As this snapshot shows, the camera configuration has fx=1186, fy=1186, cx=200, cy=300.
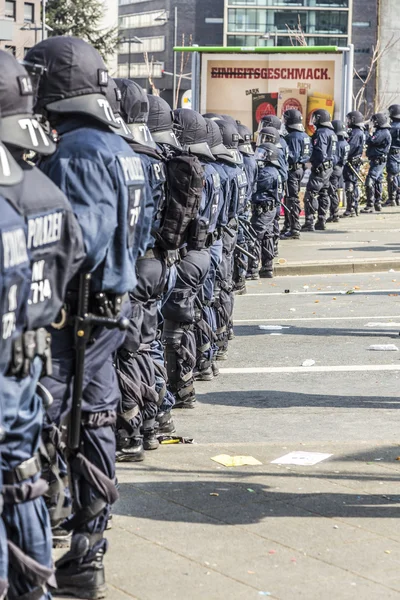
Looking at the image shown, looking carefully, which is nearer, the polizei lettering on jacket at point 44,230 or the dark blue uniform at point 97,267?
the polizei lettering on jacket at point 44,230

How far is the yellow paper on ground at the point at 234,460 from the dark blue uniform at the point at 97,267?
6.07 feet

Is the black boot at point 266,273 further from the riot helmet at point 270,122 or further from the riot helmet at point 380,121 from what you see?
Result: the riot helmet at point 380,121

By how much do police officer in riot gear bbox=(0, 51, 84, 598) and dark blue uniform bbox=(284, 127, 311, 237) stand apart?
645 inches

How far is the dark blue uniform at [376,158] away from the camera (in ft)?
84.6

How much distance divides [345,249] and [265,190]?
422 centimetres

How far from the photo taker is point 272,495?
6078 millimetres

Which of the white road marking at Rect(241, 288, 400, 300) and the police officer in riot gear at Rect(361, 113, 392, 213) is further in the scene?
the police officer in riot gear at Rect(361, 113, 392, 213)

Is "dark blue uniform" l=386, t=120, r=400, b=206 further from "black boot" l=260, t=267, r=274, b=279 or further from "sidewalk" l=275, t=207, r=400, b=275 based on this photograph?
"black boot" l=260, t=267, r=274, b=279

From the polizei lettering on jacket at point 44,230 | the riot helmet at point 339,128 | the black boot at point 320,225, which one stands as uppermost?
the polizei lettering on jacket at point 44,230

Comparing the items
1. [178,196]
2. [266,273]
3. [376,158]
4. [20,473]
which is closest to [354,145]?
[376,158]

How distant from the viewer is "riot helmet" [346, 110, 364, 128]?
24547mm

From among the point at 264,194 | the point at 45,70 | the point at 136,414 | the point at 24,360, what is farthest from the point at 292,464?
the point at 264,194

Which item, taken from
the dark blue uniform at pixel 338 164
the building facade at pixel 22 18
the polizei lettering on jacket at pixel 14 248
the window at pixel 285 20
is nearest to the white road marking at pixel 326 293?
the dark blue uniform at pixel 338 164

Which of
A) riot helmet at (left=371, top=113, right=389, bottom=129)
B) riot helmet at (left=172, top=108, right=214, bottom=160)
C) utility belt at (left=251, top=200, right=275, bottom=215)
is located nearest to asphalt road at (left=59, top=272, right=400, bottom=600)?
riot helmet at (left=172, top=108, right=214, bottom=160)
